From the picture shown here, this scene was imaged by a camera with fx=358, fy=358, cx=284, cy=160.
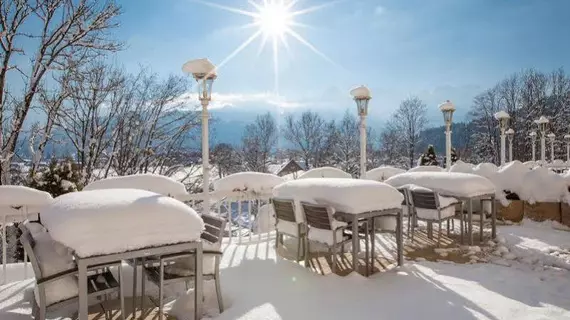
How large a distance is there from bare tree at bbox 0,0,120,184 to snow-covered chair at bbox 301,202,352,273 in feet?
32.2

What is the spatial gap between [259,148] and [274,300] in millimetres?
32948

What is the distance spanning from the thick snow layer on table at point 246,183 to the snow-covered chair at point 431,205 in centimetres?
227

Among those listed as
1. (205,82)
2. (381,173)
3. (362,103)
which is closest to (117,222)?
(205,82)

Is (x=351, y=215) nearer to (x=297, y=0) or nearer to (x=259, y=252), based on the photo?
(x=259, y=252)

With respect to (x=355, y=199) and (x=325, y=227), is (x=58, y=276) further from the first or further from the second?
(x=355, y=199)

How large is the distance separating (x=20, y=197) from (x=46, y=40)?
31.2 ft

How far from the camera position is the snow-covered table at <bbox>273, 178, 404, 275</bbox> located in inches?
158

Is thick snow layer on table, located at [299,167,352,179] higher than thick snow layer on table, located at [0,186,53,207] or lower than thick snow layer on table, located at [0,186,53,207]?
higher

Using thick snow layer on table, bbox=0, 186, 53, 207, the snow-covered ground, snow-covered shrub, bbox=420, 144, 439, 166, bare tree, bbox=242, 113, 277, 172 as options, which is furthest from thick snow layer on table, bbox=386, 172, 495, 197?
bare tree, bbox=242, 113, 277, 172

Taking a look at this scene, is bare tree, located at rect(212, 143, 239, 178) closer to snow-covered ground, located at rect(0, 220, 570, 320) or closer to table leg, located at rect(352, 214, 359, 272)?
snow-covered ground, located at rect(0, 220, 570, 320)

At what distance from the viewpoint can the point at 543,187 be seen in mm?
7277

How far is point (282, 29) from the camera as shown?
10.8 metres

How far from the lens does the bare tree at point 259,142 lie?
34.6 meters

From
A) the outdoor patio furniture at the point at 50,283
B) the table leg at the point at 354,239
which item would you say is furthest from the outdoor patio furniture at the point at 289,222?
the outdoor patio furniture at the point at 50,283
